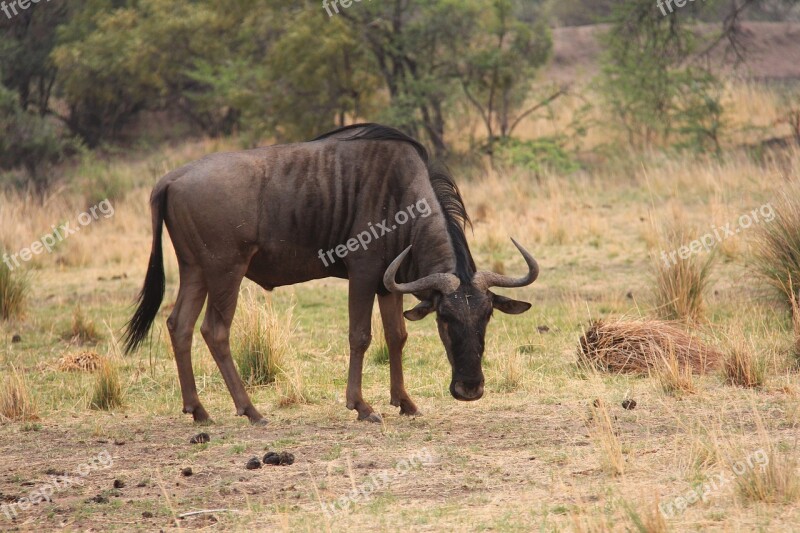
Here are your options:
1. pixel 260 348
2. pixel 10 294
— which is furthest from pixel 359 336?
pixel 10 294

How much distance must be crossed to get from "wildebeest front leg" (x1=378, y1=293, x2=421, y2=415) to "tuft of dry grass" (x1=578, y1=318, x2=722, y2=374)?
1564mm

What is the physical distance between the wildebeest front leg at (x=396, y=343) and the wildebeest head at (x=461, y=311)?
1.95 feet

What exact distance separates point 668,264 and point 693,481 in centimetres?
472

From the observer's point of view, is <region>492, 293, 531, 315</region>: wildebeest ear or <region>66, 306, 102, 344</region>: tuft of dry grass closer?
<region>492, 293, 531, 315</region>: wildebeest ear

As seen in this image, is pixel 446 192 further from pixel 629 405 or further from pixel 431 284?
pixel 629 405

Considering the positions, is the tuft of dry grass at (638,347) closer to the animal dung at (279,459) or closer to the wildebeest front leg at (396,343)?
the wildebeest front leg at (396,343)

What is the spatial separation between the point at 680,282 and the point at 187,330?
452 cm

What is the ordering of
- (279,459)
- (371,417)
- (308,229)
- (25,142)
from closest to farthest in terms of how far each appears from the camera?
(279,459) → (371,417) → (308,229) → (25,142)

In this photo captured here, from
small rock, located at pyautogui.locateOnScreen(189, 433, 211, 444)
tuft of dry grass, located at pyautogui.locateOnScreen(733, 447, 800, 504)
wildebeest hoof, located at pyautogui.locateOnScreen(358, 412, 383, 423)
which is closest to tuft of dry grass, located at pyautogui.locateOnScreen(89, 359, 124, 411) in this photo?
small rock, located at pyautogui.locateOnScreen(189, 433, 211, 444)

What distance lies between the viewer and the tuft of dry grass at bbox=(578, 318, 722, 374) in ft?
26.0

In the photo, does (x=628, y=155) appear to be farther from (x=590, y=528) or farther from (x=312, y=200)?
(x=590, y=528)

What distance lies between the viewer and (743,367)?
24.1 feet

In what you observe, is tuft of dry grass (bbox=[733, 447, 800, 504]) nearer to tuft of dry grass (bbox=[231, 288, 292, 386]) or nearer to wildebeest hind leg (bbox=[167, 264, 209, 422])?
wildebeest hind leg (bbox=[167, 264, 209, 422])

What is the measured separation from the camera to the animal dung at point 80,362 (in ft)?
29.4
